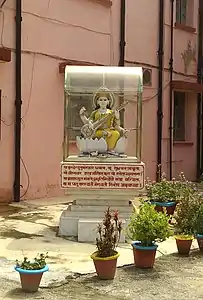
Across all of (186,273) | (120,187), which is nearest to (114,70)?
(120,187)

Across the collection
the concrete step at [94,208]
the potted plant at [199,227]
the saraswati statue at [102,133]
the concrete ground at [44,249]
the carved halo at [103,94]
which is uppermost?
the carved halo at [103,94]

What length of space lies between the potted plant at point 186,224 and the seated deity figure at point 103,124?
153 centimetres

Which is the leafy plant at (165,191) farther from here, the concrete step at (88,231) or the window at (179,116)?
the window at (179,116)

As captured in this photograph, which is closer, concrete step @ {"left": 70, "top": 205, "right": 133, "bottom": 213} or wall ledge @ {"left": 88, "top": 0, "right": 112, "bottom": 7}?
concrete step @ {"left": 70, "top": 205, "right": 133, "bottom": 213}

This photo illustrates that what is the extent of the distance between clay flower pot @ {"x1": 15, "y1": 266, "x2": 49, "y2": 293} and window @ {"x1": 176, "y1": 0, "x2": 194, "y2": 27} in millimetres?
11350

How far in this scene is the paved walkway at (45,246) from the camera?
6038 millimetres

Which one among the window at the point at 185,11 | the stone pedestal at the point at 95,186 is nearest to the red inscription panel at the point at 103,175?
the stone pedestal at the point at 95,186

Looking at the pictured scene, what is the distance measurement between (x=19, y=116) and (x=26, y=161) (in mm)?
917

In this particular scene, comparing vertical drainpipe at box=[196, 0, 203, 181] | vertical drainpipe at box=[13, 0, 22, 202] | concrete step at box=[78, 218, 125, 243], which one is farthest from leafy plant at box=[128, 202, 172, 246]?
vertical drainpipe at box=[196, 0, 203, 181]

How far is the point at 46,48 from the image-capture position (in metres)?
11.2

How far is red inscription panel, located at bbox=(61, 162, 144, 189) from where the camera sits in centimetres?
787

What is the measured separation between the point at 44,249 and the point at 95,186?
135 centimetres

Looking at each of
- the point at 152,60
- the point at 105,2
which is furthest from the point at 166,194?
the point at 152,60

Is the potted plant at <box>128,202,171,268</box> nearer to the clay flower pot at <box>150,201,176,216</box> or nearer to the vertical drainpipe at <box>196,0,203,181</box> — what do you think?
the clay flower pot at <box>150,201,176,216</box>
